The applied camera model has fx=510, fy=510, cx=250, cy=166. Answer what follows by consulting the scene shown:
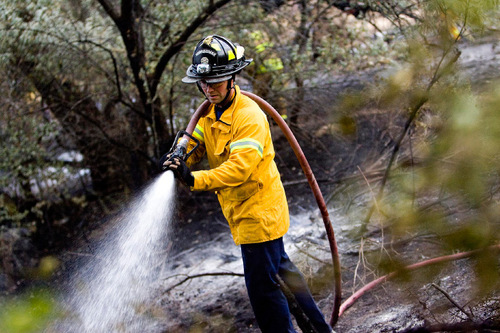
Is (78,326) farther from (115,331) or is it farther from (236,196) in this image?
(236,196)

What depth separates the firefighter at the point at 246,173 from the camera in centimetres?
271

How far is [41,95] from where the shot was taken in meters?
5.95

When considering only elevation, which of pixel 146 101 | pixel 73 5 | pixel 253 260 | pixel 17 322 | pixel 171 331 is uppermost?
pixel 73 5

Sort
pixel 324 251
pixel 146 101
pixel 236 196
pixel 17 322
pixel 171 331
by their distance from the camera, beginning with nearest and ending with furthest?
pixel 17 322, pixel 236 196, pixel 171 331, pixel 324 251, pixel 146 101

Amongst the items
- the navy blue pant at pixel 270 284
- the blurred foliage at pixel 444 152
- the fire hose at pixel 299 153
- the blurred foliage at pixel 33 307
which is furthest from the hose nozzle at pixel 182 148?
the blurred foliage at pixel 444 152

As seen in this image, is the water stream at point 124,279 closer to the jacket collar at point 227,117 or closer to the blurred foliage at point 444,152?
the jacket collar at point 227,117

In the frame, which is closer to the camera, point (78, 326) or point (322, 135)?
point (78, 326)

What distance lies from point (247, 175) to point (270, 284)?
2.27 feet

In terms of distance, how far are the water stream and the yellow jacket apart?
36 centimetres

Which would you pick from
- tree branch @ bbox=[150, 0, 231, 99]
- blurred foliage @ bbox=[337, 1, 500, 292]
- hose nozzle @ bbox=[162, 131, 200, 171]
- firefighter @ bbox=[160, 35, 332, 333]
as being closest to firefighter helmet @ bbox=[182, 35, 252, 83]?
firefighter @ bbox=[160, 35, 332, 333]

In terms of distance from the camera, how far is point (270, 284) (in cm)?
293

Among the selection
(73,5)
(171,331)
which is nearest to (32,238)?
(73,5)

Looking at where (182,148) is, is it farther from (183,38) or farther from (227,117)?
(183,38)

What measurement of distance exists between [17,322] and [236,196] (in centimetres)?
124
